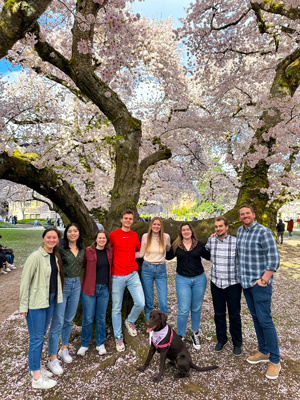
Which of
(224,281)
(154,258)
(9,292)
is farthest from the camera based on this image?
(9,292)

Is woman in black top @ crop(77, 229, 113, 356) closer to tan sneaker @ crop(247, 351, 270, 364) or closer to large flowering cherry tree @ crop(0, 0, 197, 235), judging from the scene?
large flowering cherry tree @ crop(0, 0, 197, 235)

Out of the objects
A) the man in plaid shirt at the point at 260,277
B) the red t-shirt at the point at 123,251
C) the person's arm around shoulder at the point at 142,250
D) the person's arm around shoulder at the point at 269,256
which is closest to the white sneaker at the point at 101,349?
the red t-shirt at the point at 123,251

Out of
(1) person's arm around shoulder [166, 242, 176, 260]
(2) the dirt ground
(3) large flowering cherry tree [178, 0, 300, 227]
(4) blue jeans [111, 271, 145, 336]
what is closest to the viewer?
(2) the dirt ground

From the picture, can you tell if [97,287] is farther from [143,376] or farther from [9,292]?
[9,292]

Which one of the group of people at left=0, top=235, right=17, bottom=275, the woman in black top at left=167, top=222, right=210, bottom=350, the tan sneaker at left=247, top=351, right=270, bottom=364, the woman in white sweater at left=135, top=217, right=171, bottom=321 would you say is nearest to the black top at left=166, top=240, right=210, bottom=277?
the woman in black top at left=167, top=222, right=210, bottom=350

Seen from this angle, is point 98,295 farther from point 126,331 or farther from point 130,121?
point 130,121

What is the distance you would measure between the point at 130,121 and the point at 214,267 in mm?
3094

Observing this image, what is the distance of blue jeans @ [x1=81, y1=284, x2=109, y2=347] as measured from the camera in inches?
145

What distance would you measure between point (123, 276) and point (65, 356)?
4.58 feet

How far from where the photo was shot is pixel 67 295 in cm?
346

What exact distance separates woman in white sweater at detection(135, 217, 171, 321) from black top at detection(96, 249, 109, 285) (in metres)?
0.61

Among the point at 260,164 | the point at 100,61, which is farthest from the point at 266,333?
the point at 100,61

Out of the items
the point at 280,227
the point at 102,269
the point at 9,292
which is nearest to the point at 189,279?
the point at 102,269

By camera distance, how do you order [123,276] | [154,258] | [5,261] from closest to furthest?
[123,276], [154,258], [5,261]
